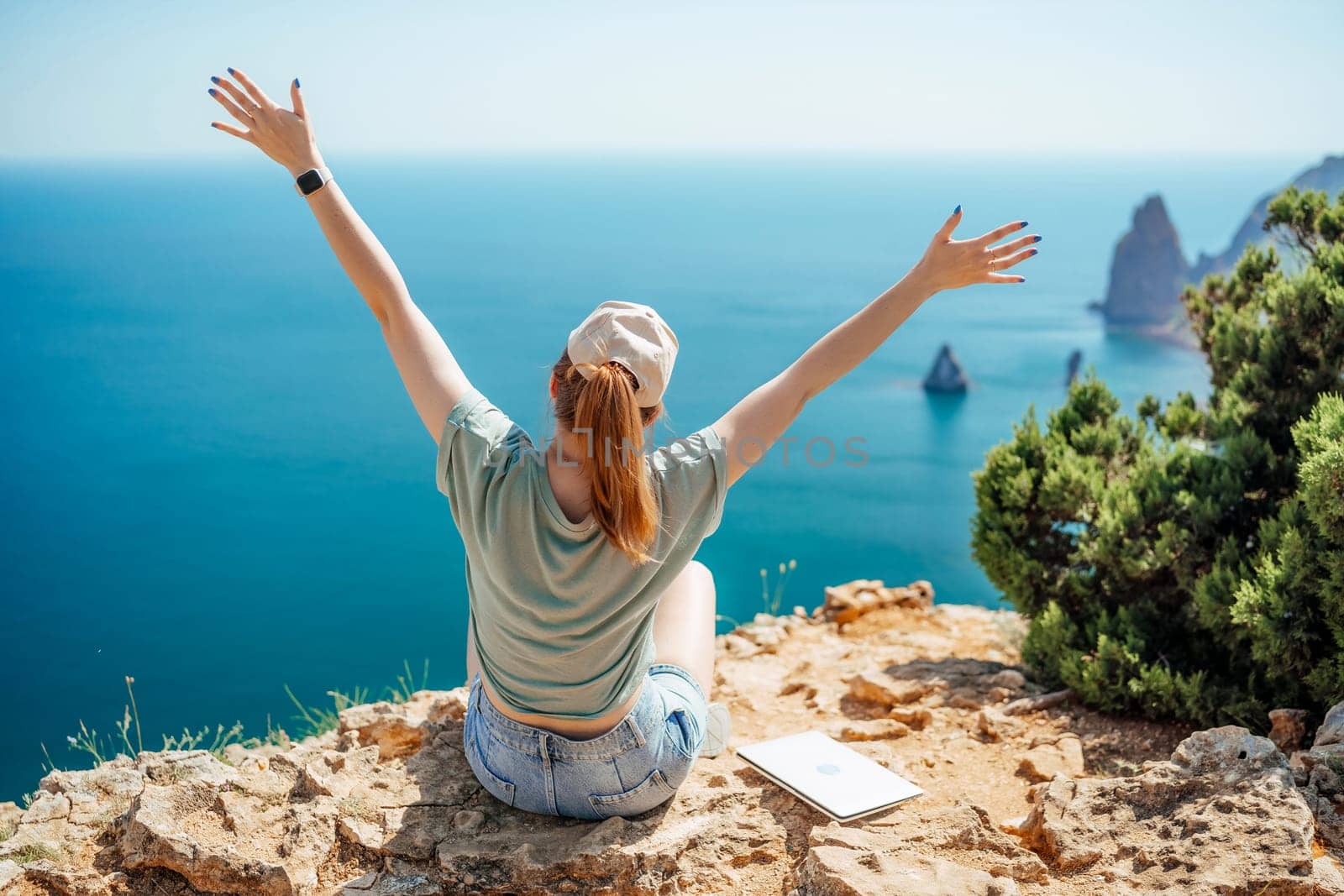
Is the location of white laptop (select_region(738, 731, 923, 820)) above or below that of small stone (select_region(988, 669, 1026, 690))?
above

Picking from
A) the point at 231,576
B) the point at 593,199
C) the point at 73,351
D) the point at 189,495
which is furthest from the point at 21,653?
the point at 593,199

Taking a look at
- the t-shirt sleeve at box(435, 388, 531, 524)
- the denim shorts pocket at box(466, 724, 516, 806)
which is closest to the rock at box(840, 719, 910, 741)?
the denim shorts pocket at box(466, 724, 516, 806)

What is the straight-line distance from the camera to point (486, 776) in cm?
215

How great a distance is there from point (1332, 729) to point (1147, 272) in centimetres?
3802

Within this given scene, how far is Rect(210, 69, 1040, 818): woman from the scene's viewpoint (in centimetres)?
179

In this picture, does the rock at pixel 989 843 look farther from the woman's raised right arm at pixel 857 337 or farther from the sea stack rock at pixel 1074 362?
the sea stack rock at pixel 1074 362

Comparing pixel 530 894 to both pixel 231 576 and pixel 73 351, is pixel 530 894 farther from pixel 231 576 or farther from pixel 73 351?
pixel 73 351

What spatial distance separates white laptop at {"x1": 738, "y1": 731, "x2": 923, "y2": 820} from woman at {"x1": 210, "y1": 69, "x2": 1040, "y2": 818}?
35 centimetres

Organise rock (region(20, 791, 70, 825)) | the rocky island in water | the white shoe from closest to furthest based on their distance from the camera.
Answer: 1. rock (region(20, 791, 70, 825))
2. the white shoe
3. the rocky island in water

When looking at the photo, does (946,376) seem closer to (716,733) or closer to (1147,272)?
(1147,272)

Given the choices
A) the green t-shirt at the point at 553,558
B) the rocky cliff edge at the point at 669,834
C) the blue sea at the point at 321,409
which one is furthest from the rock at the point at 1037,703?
the green t-shirt at the point at 553,558

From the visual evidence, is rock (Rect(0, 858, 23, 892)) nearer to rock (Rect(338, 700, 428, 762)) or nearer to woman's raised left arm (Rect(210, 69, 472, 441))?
rock (Rect(338, 700, 428, 762))

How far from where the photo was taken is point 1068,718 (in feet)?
10.4

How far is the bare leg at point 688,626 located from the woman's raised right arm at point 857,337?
1.70ft
